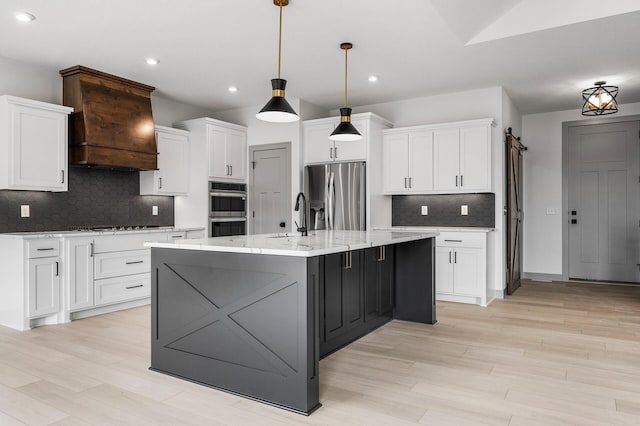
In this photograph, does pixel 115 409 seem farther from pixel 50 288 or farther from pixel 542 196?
pixel 542 196

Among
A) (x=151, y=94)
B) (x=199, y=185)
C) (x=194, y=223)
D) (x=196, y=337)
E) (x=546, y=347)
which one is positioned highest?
(x=151, y=94)

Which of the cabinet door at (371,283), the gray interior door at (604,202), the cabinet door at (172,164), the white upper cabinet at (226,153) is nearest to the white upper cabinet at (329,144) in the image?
the white upper cabinet at (226,153)

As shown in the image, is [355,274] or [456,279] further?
[456,279]

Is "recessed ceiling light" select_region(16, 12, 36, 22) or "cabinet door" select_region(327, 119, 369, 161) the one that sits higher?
"recessed ceiling light" select_region(16, 12, 36, 22)

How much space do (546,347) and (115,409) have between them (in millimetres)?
3207

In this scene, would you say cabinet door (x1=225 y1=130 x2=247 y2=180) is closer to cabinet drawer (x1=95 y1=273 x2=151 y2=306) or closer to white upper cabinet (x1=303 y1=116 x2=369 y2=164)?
white upper cabinet (x1=303 y1=116 x2=369 y2=164)

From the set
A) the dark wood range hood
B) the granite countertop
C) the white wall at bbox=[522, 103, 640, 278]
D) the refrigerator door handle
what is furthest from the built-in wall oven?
the white wall at bbox=[522, 103, 640, 278]

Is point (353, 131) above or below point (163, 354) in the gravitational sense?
above

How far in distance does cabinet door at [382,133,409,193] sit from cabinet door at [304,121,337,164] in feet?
2.51

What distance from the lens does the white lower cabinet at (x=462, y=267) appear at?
5320 mm

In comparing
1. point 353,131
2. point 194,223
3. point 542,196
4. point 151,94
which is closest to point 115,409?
point 353,131

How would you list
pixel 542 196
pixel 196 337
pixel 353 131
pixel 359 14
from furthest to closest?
pixel 542 196, pixel 353 131, pixel 359 14, pixel 196 337

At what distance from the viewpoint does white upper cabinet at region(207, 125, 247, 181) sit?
244 inches

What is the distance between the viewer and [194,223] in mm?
6238
